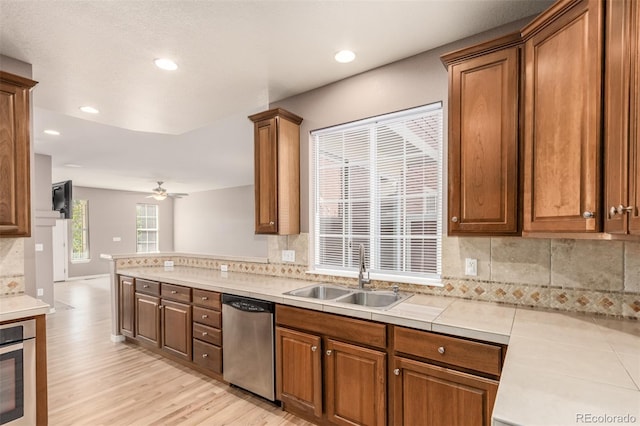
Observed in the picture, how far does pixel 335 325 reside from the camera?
2104mm

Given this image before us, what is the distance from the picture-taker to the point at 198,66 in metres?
2.48

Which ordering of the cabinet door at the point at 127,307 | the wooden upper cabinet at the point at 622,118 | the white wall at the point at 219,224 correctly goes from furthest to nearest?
1. the white wall at the point at 219,224
2. the cabinet door at the point at 127,307
3. the wooden upper cabinet at the point at 622,118

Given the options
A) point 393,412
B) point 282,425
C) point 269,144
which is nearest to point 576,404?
point 393,412

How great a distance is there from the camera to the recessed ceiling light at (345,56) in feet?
7.68

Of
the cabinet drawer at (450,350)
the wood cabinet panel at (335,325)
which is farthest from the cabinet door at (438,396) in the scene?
the wood cabinet panel at (335,325)

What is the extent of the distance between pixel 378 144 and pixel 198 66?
157cm

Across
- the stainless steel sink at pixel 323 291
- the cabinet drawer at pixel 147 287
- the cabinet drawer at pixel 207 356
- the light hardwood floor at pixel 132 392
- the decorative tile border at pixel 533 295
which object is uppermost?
the decorative tile border at pixel 533 295

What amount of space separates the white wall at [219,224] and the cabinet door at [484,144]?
300 inches

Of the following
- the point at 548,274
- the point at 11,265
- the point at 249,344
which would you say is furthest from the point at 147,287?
the point at 548,274

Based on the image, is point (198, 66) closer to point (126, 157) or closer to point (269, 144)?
point (269, 144)

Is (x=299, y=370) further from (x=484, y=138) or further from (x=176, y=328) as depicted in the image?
(x=484, y=138)

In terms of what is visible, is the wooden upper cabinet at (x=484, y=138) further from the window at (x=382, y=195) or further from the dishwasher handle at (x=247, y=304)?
the dishwasher handle at (x=247, y=304)

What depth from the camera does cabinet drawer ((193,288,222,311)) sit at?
2865 mm

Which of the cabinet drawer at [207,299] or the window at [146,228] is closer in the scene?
the cabinet drawer at [207,299]
